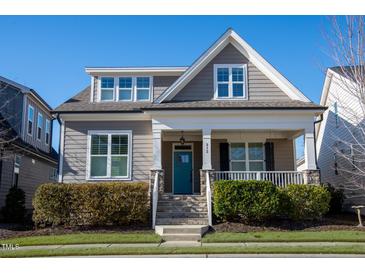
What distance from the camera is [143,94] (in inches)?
666

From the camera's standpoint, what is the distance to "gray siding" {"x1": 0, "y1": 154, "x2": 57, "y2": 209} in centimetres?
1656

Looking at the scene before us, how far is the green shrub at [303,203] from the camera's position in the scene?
12.2 m

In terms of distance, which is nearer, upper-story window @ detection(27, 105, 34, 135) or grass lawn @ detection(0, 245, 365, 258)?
grass lawn @ detection(0, 245, 365, 258)

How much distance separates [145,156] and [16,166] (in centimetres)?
737

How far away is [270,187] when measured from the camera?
1195cm

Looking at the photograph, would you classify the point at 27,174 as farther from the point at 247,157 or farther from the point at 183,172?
the point at 247,157

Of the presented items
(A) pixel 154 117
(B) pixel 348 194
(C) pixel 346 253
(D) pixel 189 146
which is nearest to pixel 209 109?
(A) pixel 154 117

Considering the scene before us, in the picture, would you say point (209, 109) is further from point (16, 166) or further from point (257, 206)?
point (16, 166)

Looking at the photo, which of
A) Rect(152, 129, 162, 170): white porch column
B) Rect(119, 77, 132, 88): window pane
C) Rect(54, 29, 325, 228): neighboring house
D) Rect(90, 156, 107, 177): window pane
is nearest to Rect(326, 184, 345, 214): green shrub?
Rect(54, 29, 325, 228): neighboring house

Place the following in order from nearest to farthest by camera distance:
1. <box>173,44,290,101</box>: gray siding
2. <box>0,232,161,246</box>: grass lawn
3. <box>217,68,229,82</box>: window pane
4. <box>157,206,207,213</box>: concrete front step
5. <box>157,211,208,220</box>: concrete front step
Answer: <box>0,232,161,246</box>: grass lawn → <box>157,211,208,220</box>: concrete front step → <box>157,206,207,213</box>: concrete front step → <box>173,44,290,101</box>: gray siding → <box>217,68,229,82</box>: window pane

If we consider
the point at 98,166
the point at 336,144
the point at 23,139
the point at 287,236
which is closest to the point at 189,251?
the point at 287,236

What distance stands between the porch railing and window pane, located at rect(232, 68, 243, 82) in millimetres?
3962

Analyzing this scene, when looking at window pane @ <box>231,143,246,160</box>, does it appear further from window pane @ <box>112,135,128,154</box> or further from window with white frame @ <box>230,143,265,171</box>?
window pane @ <box>112,135,128,154</box>

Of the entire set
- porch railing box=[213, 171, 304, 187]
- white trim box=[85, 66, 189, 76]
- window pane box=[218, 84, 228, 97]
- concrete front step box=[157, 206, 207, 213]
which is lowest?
concrete front step box=[157, 206, 207, 213]
